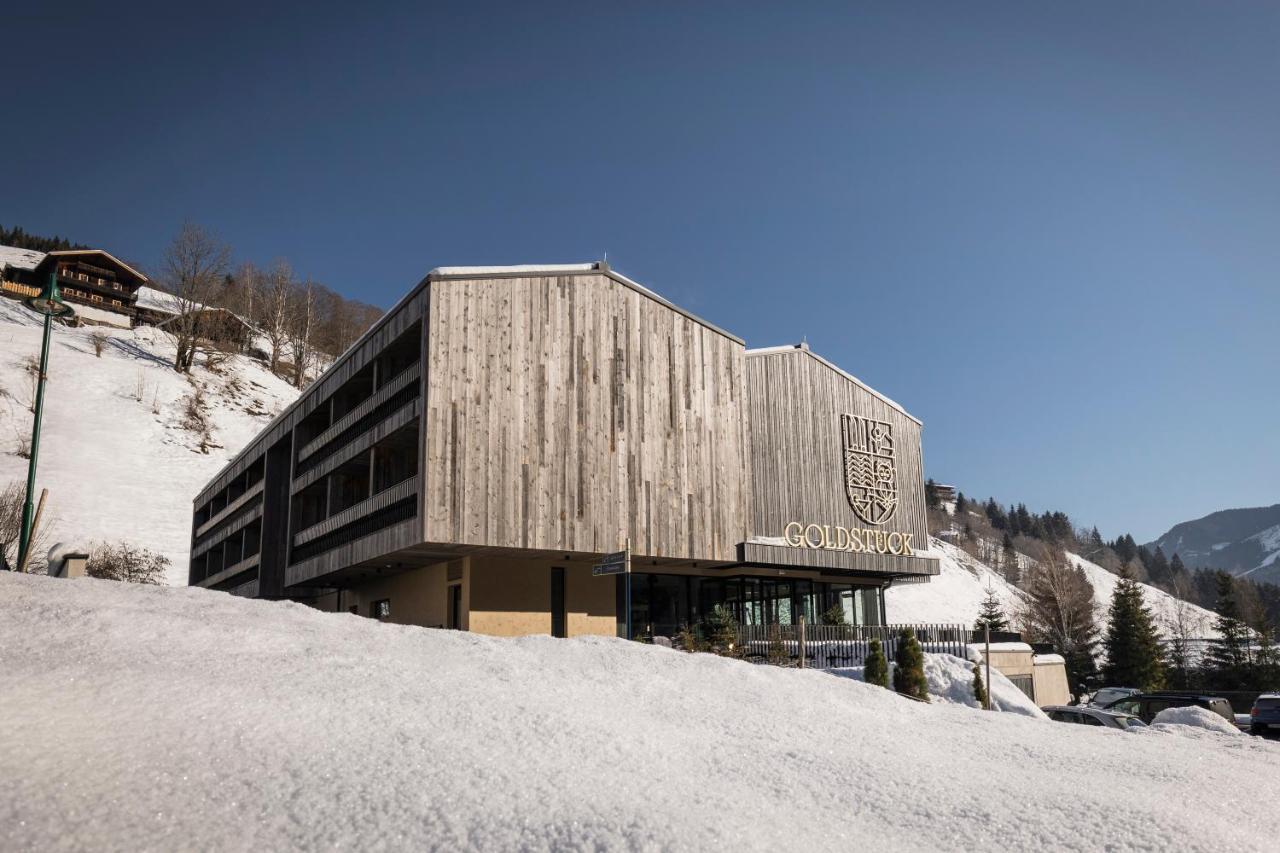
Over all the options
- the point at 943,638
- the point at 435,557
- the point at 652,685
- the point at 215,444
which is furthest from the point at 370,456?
the point at 215,444

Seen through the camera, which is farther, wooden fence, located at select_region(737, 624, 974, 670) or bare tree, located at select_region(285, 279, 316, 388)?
bare tree, located at select_region(285, 279, 316, 388)

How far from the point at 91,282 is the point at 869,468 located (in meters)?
99.6

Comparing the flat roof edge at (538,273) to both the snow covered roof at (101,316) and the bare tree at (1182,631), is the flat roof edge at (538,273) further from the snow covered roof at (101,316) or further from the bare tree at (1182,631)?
the snow covered roof at (101,316)

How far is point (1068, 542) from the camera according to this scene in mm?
198125

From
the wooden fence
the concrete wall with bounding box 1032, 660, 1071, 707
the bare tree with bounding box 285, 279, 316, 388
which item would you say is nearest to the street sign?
the wooden fence

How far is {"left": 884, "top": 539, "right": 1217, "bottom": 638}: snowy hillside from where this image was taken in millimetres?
104125

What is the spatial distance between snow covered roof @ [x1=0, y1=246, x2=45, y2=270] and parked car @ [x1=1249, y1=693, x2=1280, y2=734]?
127707 mm

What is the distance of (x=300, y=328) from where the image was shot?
363 ft

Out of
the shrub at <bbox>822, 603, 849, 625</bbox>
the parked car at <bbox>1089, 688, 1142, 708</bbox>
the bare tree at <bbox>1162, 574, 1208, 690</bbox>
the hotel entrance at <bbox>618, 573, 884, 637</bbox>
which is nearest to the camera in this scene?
the parked car at <bbox>1089, 688, 1142, 708</bbox>

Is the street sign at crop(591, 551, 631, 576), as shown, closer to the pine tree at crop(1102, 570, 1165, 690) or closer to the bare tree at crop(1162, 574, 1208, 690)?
the pine tree at crop(1102, 570, 1165, 690)

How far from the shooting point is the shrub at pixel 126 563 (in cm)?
4709

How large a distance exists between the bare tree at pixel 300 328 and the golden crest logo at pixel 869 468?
8035 cm

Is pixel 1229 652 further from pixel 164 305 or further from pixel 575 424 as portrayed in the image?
pixel 164 305

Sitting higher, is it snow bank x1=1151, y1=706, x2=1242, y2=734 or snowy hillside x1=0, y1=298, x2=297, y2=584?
snowy hillside x1=0, y1=298, x2=297, y2=584
